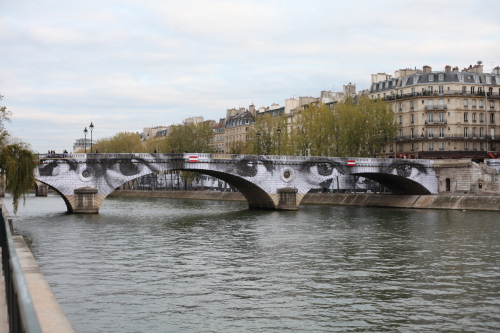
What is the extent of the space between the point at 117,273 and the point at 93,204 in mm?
32047

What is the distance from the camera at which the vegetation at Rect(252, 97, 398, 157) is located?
2992 inches

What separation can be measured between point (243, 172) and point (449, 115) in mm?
35494

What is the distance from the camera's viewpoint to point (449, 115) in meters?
81.6

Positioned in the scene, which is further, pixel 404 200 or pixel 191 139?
pixel 191 139

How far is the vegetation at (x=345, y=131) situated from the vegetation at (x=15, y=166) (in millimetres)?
48082

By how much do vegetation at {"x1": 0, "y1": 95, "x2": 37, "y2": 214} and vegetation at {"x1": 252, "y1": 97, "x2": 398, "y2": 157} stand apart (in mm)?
48082

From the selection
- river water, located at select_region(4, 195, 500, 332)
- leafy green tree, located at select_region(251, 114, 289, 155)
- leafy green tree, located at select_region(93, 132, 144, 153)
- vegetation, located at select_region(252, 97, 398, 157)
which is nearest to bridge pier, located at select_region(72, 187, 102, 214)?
river water, located at select_region(4, 195, 500, 332)

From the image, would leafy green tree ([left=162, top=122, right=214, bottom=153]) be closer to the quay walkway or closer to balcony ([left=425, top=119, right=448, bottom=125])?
balcony ([left=425, top=119, right=448, bottom=125])

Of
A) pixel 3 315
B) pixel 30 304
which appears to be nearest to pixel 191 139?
pixel 3 315

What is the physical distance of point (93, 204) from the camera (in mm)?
52156

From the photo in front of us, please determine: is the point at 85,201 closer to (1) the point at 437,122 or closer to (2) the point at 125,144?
(1) the point at 437,122

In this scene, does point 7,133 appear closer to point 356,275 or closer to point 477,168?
point 356,275

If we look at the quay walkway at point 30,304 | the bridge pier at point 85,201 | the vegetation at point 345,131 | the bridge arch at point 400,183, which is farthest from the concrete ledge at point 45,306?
the vegetation at point 345,131

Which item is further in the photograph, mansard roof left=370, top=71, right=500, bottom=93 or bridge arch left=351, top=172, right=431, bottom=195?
mansard roof left=370, top=71, right=500, bottom=93
